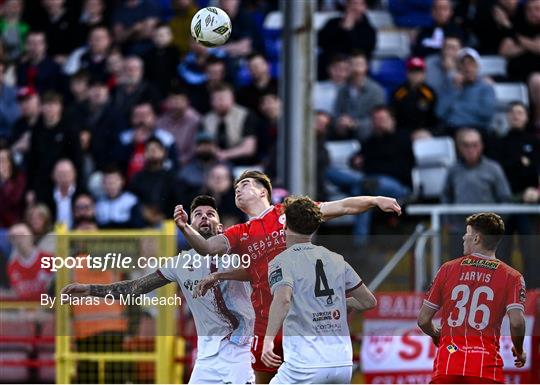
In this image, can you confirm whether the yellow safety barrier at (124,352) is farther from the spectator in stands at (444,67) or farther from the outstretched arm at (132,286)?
the spectator in stands at (444,67)

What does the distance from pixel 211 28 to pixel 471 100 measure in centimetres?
543

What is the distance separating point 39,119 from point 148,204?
2.68 meters

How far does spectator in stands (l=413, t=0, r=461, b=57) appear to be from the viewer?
56.8ft

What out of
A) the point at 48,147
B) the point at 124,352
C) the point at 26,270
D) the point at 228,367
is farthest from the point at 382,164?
the point at 228,367

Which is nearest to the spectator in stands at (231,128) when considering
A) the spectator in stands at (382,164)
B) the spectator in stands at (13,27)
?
the spectator in stands at (382,164)

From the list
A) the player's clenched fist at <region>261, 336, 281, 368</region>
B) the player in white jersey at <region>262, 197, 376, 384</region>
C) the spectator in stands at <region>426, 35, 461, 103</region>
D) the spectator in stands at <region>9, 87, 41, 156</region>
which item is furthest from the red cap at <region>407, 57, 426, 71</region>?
the player's clenched fist at <region>261, 336, 281, 368</region>

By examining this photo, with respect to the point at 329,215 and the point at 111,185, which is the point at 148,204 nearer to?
the point at 111,185

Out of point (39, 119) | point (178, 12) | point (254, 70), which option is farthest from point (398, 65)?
point (39, 119)

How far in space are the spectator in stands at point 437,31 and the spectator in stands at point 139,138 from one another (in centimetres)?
311

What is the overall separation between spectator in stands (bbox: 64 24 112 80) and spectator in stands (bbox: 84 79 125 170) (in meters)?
0.31

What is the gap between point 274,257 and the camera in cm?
1052

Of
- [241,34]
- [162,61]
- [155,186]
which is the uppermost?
[241,34]

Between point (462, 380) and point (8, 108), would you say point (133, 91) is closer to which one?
point (8, 108)

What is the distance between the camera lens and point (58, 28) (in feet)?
65.5
